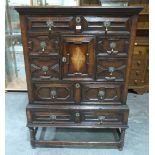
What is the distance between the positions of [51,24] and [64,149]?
1.11 metres

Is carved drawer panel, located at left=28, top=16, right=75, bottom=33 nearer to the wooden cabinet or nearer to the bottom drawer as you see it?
the bottom drawer

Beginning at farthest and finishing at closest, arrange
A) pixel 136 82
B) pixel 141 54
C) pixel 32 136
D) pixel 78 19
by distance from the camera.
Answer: pixel 136 82 → pixel 141 54 → pixel 32 136 → pixel 78 19

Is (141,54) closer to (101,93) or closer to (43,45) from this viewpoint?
(101,93)

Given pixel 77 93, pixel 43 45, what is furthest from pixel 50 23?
pixel 77 93

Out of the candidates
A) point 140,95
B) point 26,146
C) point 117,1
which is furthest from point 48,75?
point 140,95

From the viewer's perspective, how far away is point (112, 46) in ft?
5.43

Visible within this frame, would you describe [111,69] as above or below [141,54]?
below

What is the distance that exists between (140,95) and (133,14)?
1611mm

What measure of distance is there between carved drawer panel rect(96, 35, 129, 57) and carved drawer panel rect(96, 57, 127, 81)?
0.05 meters

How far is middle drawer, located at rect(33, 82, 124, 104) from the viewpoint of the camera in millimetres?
1786

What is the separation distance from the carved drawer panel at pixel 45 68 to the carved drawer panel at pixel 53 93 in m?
0.07

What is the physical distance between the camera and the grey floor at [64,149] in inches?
79.0

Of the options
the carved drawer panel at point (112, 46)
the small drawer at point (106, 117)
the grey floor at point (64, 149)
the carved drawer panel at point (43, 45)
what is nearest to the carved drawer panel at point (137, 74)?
the grey floor at point (64, 149)
